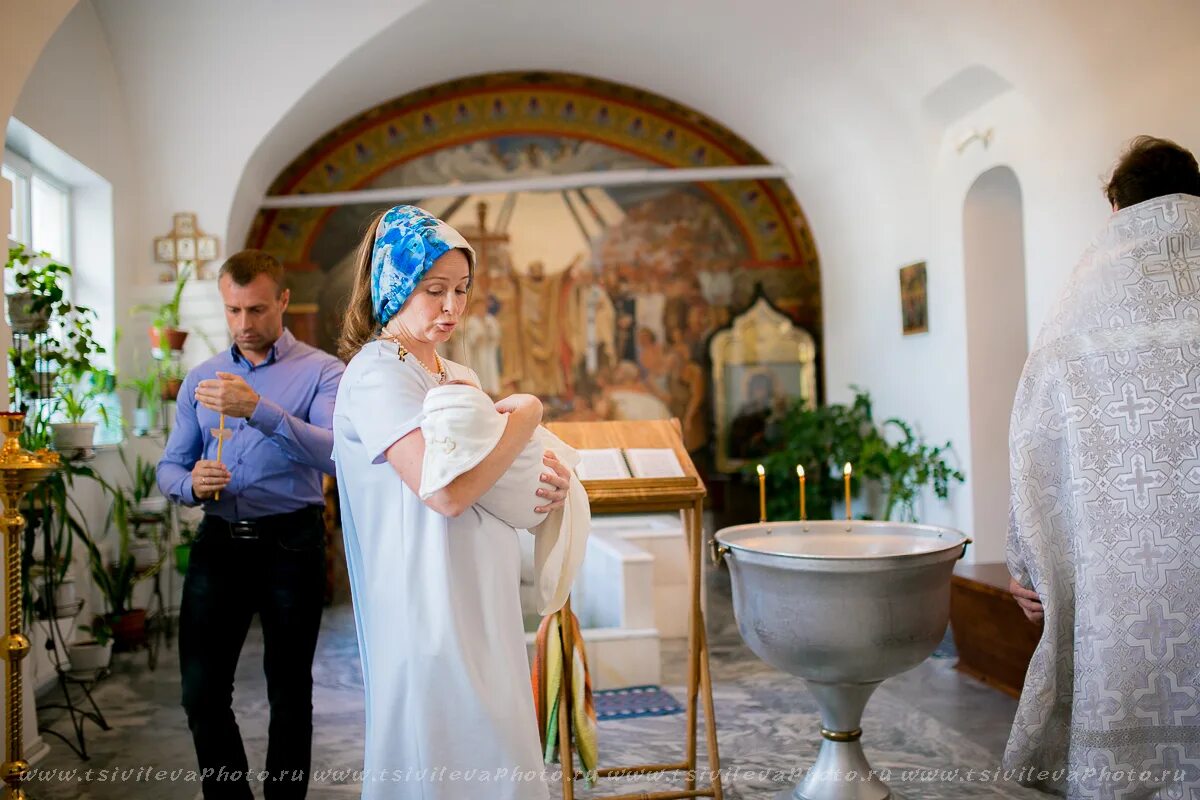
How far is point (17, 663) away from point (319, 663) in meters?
2.99

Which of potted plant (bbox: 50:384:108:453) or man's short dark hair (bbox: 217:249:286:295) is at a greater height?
man's short dark hair (bbox: 217:249:286:295)

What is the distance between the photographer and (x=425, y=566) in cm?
202

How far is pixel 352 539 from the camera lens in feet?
7.16

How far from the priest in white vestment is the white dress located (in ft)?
5.73

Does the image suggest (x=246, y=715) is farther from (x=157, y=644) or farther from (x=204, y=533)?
(x=204, y=533)

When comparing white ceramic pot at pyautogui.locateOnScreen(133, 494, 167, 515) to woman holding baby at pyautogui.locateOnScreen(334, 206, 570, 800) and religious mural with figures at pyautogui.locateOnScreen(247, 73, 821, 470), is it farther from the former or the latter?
woman holding baby at pyautogui.locateOnScreen(334, 206, 570, 800)

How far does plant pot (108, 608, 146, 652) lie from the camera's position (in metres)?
6.50

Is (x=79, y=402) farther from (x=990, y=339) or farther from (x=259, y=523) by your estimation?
(x=990, y=339)

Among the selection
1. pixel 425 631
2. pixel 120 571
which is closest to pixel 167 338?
pixel 120 571

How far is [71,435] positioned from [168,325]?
224cm

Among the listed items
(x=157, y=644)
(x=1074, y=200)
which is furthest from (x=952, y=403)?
(x=157, y=644)

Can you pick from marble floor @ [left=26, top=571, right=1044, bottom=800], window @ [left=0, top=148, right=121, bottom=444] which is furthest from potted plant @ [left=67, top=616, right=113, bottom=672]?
window @ [left=0, top=148, right=121, bottom=444]

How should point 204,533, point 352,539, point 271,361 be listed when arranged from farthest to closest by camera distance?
point 271,361 → point 204,533 → point 352,539

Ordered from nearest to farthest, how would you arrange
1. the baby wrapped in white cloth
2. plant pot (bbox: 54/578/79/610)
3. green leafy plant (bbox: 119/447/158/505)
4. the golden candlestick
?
the baby wrapped in white cloth
the golden candlestick
plant pot (bbox: 54/578/79/610)
green leafy plant (bbox: 119/447/158/505)
